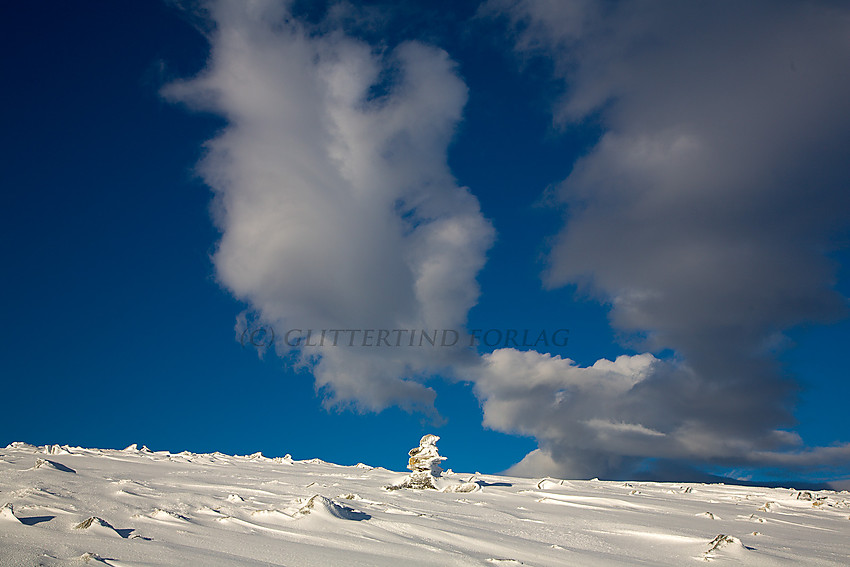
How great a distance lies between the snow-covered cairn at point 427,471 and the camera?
17.9 meters

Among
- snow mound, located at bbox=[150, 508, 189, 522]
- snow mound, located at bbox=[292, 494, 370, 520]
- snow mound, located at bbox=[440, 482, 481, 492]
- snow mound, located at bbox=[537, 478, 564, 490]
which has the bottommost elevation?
snow mound, located at bbox=[150, 508, 189, 522]

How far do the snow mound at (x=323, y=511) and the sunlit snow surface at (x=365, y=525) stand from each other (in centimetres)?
3

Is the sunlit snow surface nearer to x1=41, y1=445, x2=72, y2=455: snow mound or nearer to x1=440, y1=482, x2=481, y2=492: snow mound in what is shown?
x1=440, y1=482, x2=481, y2=492: snow mound

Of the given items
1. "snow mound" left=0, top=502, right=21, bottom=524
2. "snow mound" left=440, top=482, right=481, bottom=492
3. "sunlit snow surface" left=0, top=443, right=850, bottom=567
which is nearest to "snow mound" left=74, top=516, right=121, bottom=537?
"sunlit snow surface" left=0, top=443, right=850, bottom=567

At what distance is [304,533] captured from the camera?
9172 mm

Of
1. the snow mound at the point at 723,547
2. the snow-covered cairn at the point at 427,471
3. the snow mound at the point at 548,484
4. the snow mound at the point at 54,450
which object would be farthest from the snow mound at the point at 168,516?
the snow mound at the point at 54,450

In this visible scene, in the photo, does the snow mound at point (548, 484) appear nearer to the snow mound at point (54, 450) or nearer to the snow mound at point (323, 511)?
the snow mound at point (323, 511)

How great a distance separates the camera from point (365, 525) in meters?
10.3

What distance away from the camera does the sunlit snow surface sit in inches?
304

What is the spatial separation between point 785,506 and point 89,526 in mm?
22996

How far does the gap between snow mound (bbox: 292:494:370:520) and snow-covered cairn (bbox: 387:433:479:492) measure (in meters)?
7.44

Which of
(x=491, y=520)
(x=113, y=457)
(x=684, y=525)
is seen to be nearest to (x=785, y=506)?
(x=684, y=525)

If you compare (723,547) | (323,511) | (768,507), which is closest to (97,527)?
(323,511)

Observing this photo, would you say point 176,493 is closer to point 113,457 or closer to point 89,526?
point 89,526
